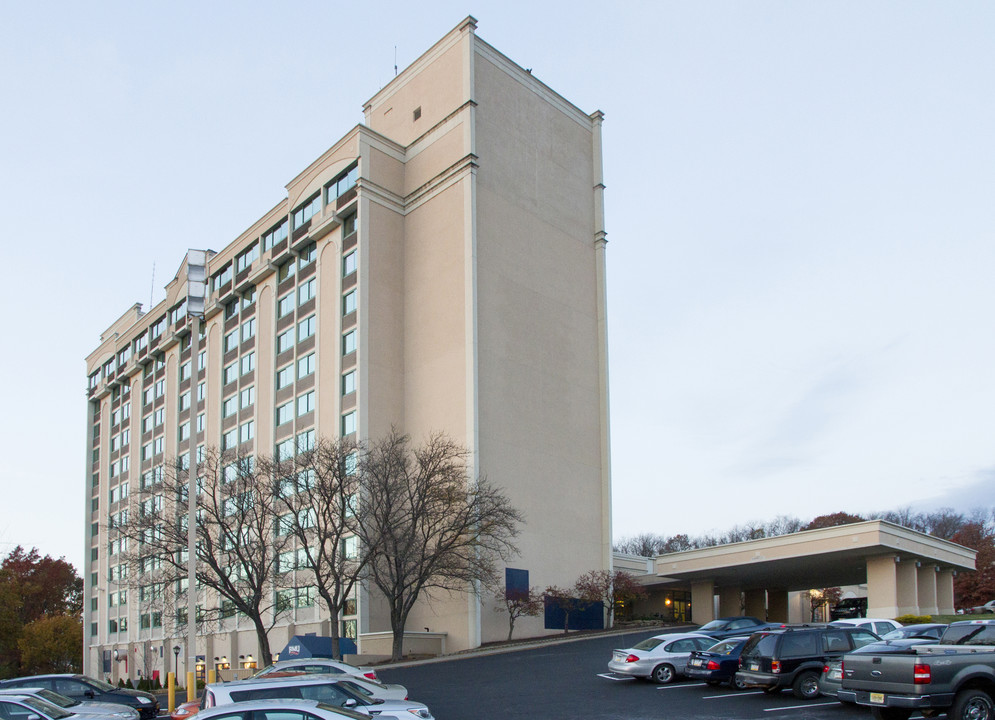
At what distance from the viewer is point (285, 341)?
65562mm

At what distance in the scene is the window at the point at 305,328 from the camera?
62.8 metres

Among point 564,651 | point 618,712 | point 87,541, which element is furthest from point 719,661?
point 87,541

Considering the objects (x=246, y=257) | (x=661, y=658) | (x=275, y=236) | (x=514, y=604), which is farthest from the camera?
(x=246, y=257)

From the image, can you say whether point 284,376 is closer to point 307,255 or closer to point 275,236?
point 307,255

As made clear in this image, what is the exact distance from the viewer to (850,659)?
1728 centimetres

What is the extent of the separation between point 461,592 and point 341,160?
2777 centimetres

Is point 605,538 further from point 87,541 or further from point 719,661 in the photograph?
point 87,541

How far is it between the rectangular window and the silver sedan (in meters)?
36.4

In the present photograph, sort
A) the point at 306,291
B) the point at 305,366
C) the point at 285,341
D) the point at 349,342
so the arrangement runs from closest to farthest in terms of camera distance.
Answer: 1. the point at 349,342
2. the point at 305,366
3. the point at 306,291
4. the point at 285,341

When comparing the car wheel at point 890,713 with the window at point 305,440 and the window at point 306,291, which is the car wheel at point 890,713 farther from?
the window at point 306,291

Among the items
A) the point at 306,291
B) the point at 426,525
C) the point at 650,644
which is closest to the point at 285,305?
the point at 306,291

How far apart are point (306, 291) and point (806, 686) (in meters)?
47.8

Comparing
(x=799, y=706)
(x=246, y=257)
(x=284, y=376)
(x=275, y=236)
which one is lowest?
(x=799, y=706)

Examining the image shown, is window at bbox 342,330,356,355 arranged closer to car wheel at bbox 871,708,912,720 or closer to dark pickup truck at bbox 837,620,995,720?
car wheel at bbox 871,708,912,720
